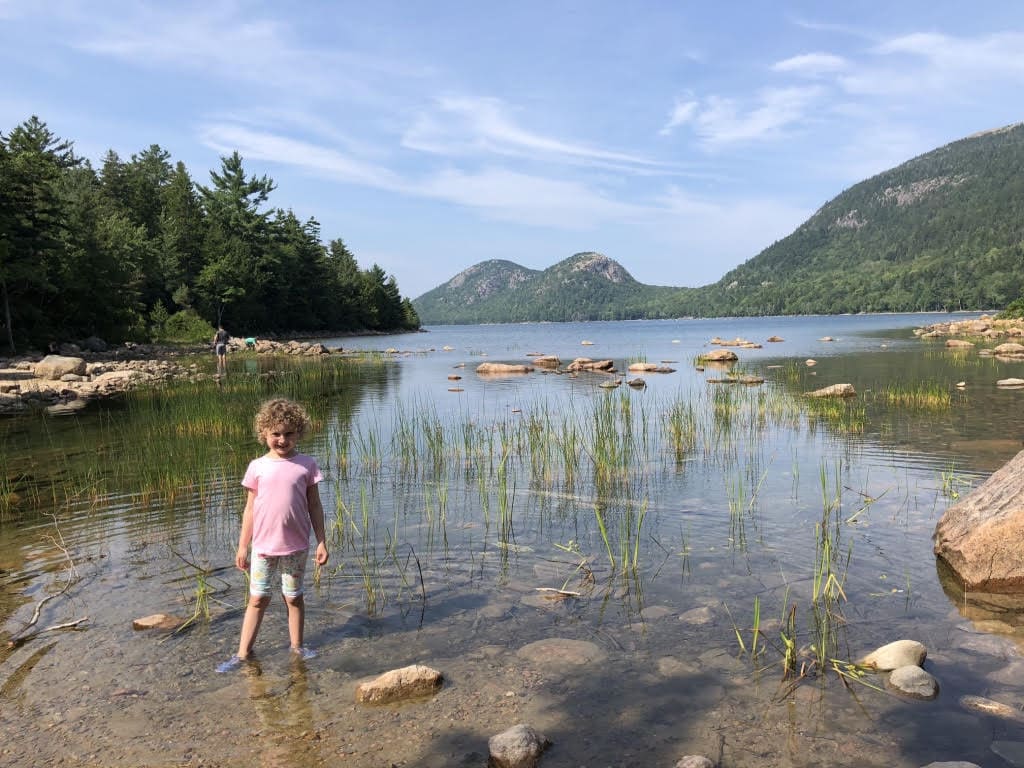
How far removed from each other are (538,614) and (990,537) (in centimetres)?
414

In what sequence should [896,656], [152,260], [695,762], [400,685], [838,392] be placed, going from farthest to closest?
[152,260] → [838,392] → [896,656] → [400,685] → [695,762]

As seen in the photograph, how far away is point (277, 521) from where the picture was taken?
5105mm

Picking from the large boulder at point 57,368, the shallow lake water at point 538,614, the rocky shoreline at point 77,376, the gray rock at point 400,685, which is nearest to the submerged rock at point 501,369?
the rocky shoreline at point 77,376

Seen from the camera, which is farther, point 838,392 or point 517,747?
point 838,392

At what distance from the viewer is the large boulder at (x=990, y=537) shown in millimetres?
6168

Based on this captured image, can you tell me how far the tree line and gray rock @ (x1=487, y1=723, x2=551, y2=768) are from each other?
3529 centimetres

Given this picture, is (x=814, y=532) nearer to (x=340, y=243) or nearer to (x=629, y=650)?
(x=629, y=650)

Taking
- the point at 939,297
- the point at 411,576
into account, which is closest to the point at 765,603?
the point at 411,576

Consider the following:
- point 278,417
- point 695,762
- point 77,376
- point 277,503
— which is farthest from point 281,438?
point 77,376

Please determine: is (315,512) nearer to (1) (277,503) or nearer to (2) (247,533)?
(1) (277,503)

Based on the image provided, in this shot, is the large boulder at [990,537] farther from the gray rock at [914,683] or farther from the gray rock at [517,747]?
the gray rock at [517,747]

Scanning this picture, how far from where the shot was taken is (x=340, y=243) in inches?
4587

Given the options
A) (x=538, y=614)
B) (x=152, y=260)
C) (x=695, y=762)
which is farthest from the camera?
(x=152, y=260)

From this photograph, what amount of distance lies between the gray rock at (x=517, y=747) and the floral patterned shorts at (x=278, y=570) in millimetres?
1960
